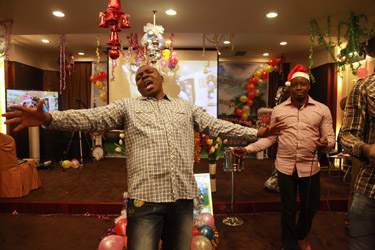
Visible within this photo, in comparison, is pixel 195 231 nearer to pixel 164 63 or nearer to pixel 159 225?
pixel 159 225

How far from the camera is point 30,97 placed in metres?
5.53

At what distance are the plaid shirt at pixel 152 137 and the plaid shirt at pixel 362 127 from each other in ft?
1.72

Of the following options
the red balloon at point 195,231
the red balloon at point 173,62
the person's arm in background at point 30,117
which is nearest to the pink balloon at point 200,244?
the red balloon at point 195,231

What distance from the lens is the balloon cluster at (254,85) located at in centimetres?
726

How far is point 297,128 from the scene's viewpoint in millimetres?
2143

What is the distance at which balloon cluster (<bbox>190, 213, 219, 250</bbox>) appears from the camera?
84.4 inches

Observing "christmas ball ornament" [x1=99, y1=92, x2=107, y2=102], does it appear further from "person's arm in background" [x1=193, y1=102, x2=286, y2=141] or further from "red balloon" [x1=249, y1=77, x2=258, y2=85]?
"person's arm in background" [x1=193, y1=102, x2=286, y2=141]

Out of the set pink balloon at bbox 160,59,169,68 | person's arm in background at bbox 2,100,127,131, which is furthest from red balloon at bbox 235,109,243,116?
person's arm in background at bbox 2,100,127,131

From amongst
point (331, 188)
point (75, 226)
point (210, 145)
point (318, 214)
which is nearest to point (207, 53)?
point (210, 145)

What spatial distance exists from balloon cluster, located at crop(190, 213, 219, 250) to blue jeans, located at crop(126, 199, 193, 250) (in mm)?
715

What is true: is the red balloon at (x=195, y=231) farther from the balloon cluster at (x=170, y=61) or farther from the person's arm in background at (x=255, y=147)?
the balloon cluster at (x=170, y=61)

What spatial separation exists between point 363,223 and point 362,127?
0.43 metres

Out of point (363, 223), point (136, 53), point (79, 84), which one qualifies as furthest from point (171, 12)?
point (79, 84)

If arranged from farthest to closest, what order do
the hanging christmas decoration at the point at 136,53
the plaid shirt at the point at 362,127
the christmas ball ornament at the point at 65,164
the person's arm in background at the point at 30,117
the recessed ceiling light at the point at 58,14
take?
the hanging christmas decoration at the point at 136,53 < the christmas ball ornament at the point at 65,164 < the recessed ceiling light at the point at 58,14 < the person's arm in background at the point at 30,117 < the plaid shirt at the point at 362,127
